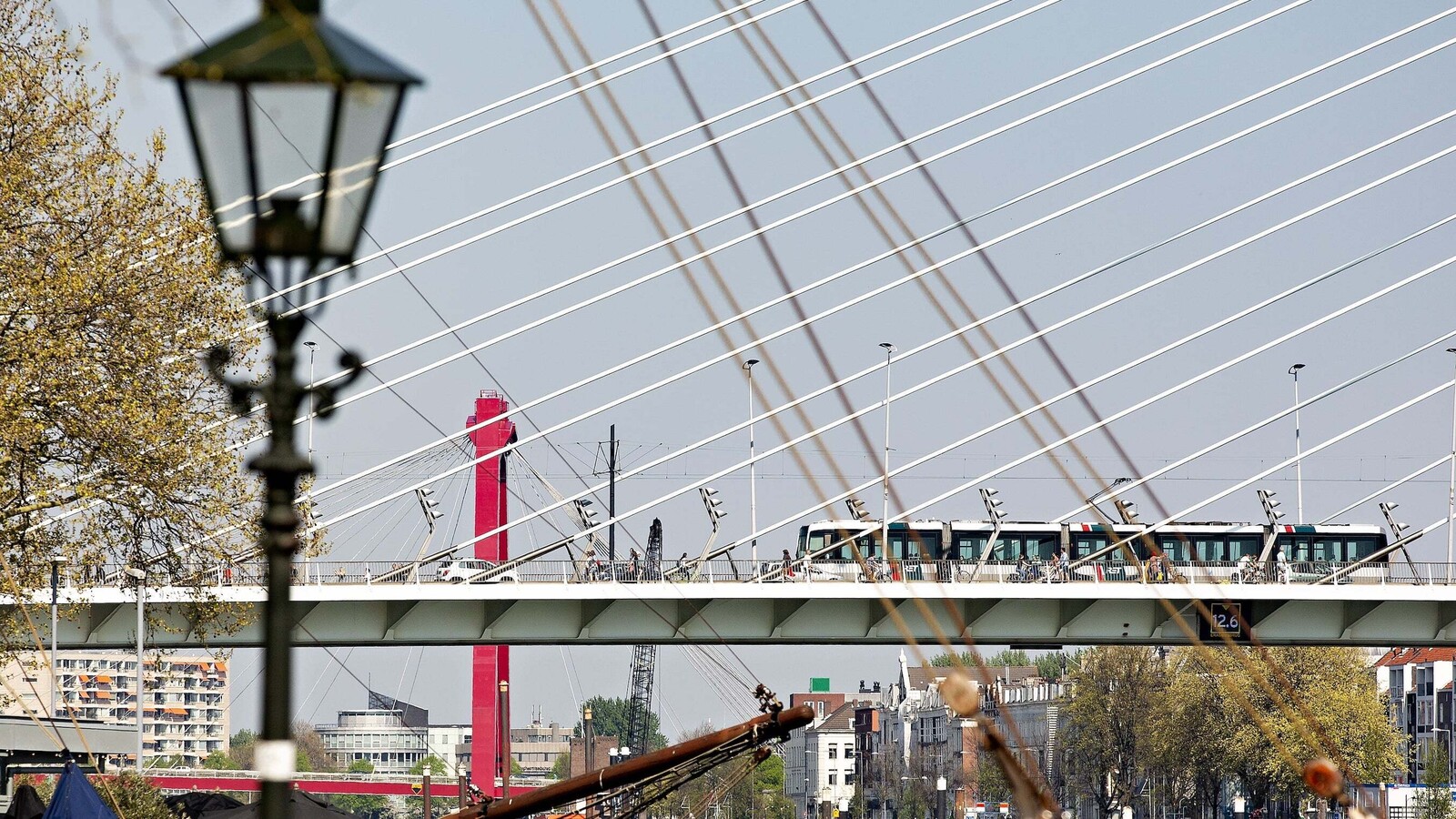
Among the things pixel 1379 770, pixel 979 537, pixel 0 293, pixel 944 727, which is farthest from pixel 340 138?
pixel 944 727

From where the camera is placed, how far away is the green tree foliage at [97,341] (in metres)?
19.7

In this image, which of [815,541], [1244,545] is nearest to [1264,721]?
[1244,545]

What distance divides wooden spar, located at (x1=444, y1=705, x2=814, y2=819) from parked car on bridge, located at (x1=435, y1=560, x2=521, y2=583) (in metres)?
25.7

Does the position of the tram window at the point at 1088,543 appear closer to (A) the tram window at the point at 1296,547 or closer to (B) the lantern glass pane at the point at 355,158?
(A) the tram window at the point at 1296,547

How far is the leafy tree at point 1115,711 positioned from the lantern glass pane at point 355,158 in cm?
7705

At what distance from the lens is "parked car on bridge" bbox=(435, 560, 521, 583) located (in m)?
47.1

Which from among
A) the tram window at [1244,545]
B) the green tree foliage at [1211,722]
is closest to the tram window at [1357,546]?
the tram window at [1244,545]

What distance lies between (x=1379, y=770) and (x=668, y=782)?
5998 cm

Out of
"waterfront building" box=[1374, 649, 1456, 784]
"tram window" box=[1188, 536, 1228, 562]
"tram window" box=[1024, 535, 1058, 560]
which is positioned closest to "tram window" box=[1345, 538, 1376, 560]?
"tram window" box=[1188, 536, 1228, 562]

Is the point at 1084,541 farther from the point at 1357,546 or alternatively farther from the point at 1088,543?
the point at 1357,546

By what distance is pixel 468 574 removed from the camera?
47.5m

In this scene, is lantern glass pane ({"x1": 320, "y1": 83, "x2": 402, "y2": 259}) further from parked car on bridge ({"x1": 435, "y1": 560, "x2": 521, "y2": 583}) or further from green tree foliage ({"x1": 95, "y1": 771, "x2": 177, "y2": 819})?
parked car on bridge ({"x1": 435, "y1": 560, "x2": 521, "y2": 583})

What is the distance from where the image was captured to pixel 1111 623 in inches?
1892

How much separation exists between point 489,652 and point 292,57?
53225mm
